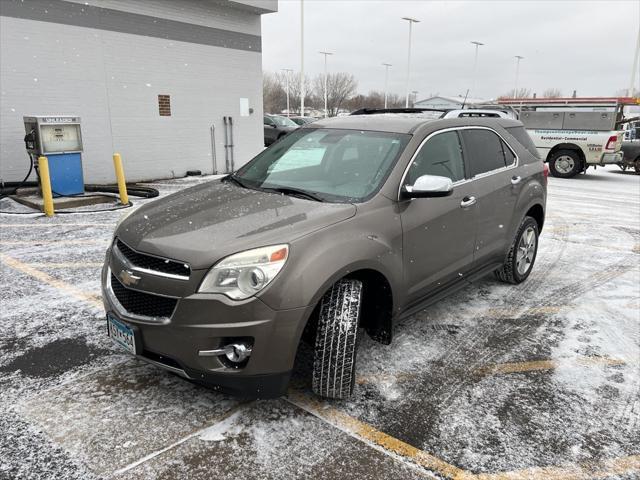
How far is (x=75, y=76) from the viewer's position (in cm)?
1047

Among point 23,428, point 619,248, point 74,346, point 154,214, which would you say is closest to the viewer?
point 23,428

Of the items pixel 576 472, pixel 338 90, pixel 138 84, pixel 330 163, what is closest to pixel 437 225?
pixel 330 163

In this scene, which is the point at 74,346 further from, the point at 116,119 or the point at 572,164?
the point at 572,164

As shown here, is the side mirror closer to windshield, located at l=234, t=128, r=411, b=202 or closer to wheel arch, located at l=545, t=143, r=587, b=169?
windshield, located at l=234, t=128, r=411, b=202

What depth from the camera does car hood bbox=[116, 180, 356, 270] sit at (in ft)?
8.54

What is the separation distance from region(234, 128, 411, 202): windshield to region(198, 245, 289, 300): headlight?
0.84m

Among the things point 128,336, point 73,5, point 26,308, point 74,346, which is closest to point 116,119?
point 73,5

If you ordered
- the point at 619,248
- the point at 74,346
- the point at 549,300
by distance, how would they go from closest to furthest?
the point at 74,346, the point at 549,300, the point at 619,248

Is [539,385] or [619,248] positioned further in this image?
[619,248]

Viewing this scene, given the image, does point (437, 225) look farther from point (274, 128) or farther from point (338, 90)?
point (338, 90)

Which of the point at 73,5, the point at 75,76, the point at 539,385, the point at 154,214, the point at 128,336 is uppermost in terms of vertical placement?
the point at 73,5

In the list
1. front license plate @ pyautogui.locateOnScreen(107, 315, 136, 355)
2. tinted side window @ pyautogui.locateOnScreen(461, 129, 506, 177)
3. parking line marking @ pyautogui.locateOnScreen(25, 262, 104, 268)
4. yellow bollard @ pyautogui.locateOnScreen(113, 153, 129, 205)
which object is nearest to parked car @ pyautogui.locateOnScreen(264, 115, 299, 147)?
yellow bollard @ pyautogui.locateOnScreen(113, 153, 129, 205)

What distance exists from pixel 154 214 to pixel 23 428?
142cm

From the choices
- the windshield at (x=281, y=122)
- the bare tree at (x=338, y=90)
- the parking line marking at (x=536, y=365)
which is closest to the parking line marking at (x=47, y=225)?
the parking line marking at (x=536, y=365)
